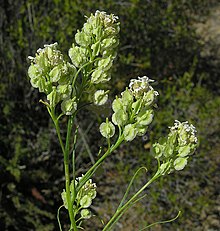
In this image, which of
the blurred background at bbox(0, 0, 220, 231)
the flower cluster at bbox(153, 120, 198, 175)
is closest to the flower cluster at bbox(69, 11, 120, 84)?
the flower cluster at bbox(153, 120, 198, 175)

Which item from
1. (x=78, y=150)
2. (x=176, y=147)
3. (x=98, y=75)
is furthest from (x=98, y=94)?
(x=78, y=150)

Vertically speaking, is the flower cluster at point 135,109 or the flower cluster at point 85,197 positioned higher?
the flower cluster at point 135,109

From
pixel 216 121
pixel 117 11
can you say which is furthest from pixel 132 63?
pixel 216 121

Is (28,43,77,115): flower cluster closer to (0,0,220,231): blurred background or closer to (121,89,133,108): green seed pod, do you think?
(121,89,133,108): green seed pod

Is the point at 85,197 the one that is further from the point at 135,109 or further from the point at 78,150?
the point at 78,150

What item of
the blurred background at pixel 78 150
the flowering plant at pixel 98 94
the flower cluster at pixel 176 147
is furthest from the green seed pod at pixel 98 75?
the blurred background at pixel 78 150

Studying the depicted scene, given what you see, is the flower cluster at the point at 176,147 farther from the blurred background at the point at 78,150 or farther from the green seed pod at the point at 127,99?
the blurred background at the point at 78,150

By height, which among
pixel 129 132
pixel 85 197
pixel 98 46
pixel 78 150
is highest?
pixel 98 46
